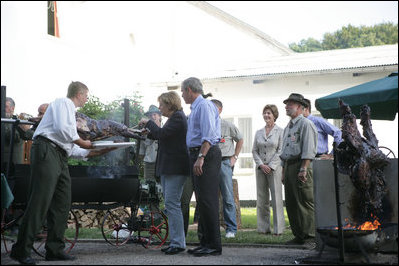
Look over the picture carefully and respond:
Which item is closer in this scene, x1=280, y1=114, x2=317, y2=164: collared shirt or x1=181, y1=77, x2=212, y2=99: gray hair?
x1=181, y1=77, x2=212, y2=99: gray hair

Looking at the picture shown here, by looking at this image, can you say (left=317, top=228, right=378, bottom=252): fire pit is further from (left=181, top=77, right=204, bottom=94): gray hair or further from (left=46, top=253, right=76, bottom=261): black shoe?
(left=46, top=253, right=76, bottom=261): black shoe

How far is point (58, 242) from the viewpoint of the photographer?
7.15 m

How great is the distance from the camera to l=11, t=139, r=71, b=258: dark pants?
657cm

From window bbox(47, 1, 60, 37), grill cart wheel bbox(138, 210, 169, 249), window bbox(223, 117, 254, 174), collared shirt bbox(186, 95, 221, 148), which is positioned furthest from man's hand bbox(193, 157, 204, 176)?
window bbox(47, 1, 60, 37)

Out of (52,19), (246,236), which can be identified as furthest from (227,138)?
(52,19)

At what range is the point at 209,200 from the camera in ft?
24.4

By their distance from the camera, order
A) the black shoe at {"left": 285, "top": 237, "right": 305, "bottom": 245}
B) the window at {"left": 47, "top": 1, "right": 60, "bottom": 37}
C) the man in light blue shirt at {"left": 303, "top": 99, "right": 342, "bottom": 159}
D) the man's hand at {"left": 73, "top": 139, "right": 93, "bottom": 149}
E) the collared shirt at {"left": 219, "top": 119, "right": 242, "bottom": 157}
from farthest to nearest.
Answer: the window at {"left": 47, "top": 1, "right": 60, "bottom": 37} → the collared shirt at {"left": 219, "top": 119, "right": 242, "bottom": 157} → the man in light blue shirt at {"left": 303, "top": 99, "right": 342, "bottom": 159} → the black shoe at {"left": 285, "top": 237, "right": 305, "bottom": 245} → the man's hand at {"left": 73, "top": 139, "right": 93, "bottom": 149}

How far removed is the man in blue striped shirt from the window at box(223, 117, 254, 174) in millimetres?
11133

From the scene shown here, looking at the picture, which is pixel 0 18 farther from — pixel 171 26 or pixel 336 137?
pixel 336 137

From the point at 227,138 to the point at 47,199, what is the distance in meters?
4.42

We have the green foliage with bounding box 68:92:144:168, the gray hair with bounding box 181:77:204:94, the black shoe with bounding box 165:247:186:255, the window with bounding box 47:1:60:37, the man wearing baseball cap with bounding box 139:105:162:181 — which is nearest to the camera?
the black shoe with bounding box 165:247:186:255

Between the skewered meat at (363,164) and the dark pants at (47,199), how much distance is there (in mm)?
3321

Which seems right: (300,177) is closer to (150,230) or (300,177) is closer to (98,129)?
(150,230)

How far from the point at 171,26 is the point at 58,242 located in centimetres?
1769
